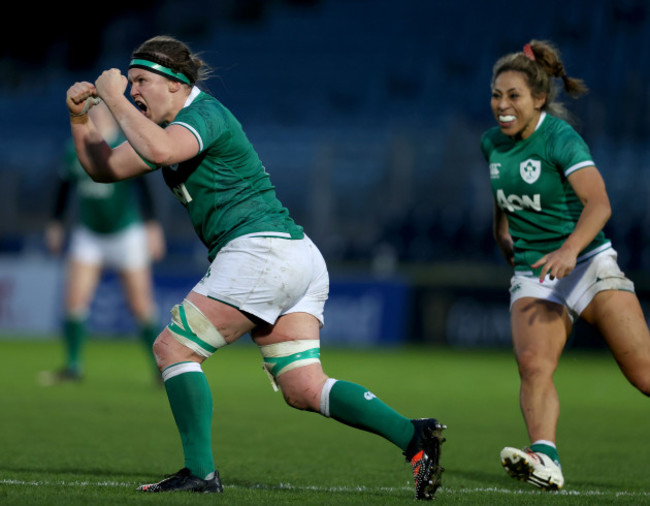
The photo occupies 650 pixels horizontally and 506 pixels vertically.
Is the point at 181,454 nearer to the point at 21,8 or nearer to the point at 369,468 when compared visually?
the point at 369,468

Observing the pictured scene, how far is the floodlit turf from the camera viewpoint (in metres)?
4.77

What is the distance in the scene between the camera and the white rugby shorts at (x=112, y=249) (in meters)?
10.5

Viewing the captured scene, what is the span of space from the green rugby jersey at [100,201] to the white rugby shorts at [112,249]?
63 millimetres

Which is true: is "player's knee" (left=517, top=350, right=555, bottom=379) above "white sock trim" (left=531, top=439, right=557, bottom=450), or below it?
above

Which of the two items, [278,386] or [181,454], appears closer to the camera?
[278,386]

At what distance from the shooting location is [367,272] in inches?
689

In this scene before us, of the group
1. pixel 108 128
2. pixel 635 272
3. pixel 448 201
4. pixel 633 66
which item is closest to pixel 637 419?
pixel 108 128

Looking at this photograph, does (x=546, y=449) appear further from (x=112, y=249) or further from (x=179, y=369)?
(x=112, y=249)

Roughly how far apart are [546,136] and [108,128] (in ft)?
18.6

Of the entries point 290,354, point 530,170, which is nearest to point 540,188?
point 530,170

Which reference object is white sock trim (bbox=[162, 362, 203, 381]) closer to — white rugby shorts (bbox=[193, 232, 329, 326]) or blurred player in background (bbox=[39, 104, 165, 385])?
white rugby shorts (bbox=[193, 232, 329, 326])

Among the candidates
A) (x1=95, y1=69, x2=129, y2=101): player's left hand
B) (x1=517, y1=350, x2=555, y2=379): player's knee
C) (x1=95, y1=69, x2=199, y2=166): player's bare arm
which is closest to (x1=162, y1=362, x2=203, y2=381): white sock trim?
(x1=95, y1=69, x2=199, y2=166): player's bare arm

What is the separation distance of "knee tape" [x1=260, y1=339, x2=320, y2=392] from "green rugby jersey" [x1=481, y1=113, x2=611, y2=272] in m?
1.44

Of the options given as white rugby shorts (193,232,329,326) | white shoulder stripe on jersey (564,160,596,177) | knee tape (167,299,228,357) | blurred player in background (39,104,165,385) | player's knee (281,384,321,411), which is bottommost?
blurred player in background (39,104,165,385)
